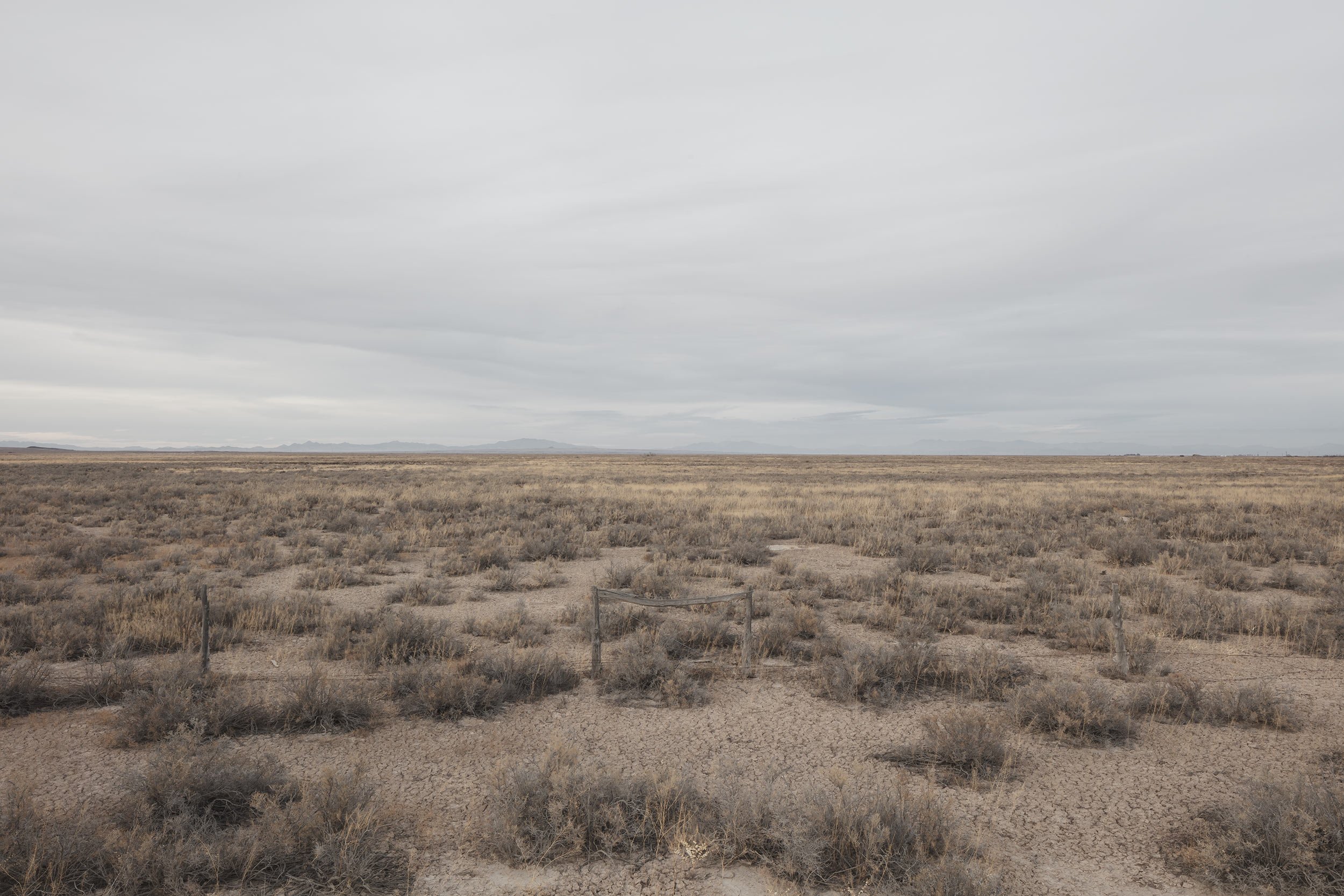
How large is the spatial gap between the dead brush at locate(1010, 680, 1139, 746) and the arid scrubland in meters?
0.04

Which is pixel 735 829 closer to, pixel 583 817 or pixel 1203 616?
pixel 583 817

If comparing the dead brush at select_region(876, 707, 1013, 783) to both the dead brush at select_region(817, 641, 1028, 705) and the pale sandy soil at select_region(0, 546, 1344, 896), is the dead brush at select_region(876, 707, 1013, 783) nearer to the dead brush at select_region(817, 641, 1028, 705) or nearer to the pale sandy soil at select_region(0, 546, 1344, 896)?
the pale sandy soil at select_region(0, 546, 1344, 896)

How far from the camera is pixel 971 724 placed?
21.0 feet

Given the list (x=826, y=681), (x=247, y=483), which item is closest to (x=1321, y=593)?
(x=826, y=681)

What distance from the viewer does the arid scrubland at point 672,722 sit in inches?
179

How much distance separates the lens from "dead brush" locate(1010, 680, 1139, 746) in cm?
662

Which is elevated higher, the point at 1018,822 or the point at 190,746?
the point at 190,746

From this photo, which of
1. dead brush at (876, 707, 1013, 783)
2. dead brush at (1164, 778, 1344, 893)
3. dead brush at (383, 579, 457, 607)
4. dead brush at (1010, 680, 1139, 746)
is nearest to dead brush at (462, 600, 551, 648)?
dead brush at (383, 579, 457, 607)

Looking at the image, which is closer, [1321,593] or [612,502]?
[1321,593]

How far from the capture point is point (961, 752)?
6.08 metres

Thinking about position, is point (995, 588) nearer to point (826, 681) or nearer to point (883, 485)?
point (826, 681)

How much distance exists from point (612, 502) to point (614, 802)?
76.1 ft

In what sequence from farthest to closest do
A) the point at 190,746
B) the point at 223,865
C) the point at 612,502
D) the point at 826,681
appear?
1. the point at 612,502
2. the point at 826,681
3. the point at 190,746
4. the point at 223,865

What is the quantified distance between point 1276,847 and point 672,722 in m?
4.82
